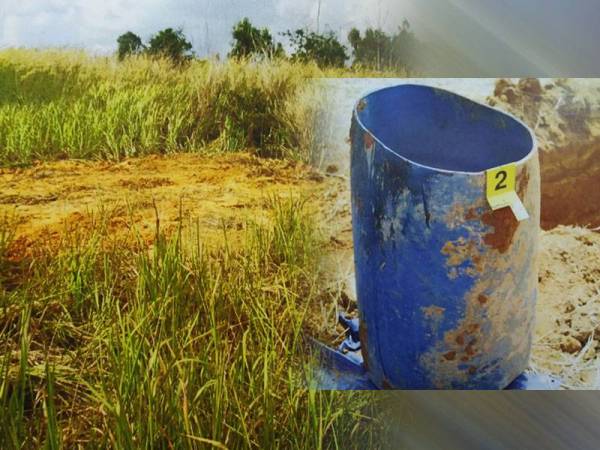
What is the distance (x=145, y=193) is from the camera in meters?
2.94

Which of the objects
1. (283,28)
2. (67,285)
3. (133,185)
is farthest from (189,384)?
(283,28)

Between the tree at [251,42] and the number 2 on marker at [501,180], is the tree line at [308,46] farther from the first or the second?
the number 2 on marker at [501,180]

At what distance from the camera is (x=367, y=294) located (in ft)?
9.30

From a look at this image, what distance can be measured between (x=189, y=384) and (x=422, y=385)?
3.00ft

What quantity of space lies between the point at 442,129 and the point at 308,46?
2.11 ft

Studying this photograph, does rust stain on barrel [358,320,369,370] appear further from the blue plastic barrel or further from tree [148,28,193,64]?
tree [148,28,193,64]

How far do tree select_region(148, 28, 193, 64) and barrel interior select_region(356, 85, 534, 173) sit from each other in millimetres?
832

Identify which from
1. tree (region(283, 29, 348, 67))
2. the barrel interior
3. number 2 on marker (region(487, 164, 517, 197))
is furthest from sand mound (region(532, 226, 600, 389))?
tree (region(283, 29, 348, 67))

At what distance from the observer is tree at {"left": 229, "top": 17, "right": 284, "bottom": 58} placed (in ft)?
10.0

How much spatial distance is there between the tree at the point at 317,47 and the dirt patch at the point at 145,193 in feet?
1.46

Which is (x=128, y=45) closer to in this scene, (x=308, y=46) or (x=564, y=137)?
(x=308, y=46)

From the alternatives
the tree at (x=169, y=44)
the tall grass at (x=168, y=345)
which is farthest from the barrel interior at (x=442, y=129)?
the tree at (x=169, y=44)

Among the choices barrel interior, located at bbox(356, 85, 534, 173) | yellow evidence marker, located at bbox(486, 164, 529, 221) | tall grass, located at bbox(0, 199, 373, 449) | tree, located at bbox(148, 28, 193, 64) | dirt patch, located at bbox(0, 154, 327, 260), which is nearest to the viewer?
tall grass, located at bbox(0, 199, 373, 449)

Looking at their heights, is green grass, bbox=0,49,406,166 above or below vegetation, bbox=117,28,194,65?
below
